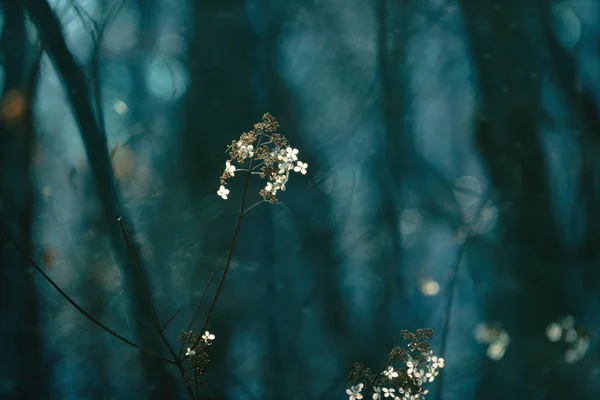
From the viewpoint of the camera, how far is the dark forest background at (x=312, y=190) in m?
1.68

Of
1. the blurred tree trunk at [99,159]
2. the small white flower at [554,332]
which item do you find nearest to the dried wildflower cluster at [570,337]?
the small white flower at [554,332]

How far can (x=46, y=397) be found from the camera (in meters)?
1.68

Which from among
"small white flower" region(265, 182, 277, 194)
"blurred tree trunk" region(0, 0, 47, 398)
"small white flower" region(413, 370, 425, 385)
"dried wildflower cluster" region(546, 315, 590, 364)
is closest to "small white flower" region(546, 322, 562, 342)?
"dried wildflower cluster" region(546, 315, 590, 364)

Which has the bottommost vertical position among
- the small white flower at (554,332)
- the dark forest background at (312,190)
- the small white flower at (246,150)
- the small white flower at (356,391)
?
the small white flower at (356,391)

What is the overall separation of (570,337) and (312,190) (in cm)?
95

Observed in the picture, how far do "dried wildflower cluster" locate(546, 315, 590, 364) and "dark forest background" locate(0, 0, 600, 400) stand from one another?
0.01 meters

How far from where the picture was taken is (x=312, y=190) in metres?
1.73

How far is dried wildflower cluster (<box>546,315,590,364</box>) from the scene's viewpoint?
5.90ft

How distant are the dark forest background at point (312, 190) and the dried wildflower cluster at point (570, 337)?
0.01m

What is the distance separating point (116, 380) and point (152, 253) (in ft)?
1.28

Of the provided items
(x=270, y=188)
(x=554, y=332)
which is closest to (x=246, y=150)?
(x=270, y=188)

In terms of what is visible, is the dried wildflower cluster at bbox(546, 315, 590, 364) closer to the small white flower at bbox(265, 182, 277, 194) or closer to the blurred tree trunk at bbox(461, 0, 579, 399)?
the blurred tree trunk at bbox(461, 0, 579, 399)

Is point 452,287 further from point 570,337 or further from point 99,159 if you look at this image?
point 99,159

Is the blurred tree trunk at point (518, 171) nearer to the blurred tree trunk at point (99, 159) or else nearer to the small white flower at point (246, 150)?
the small white flower at point (246, 150)
